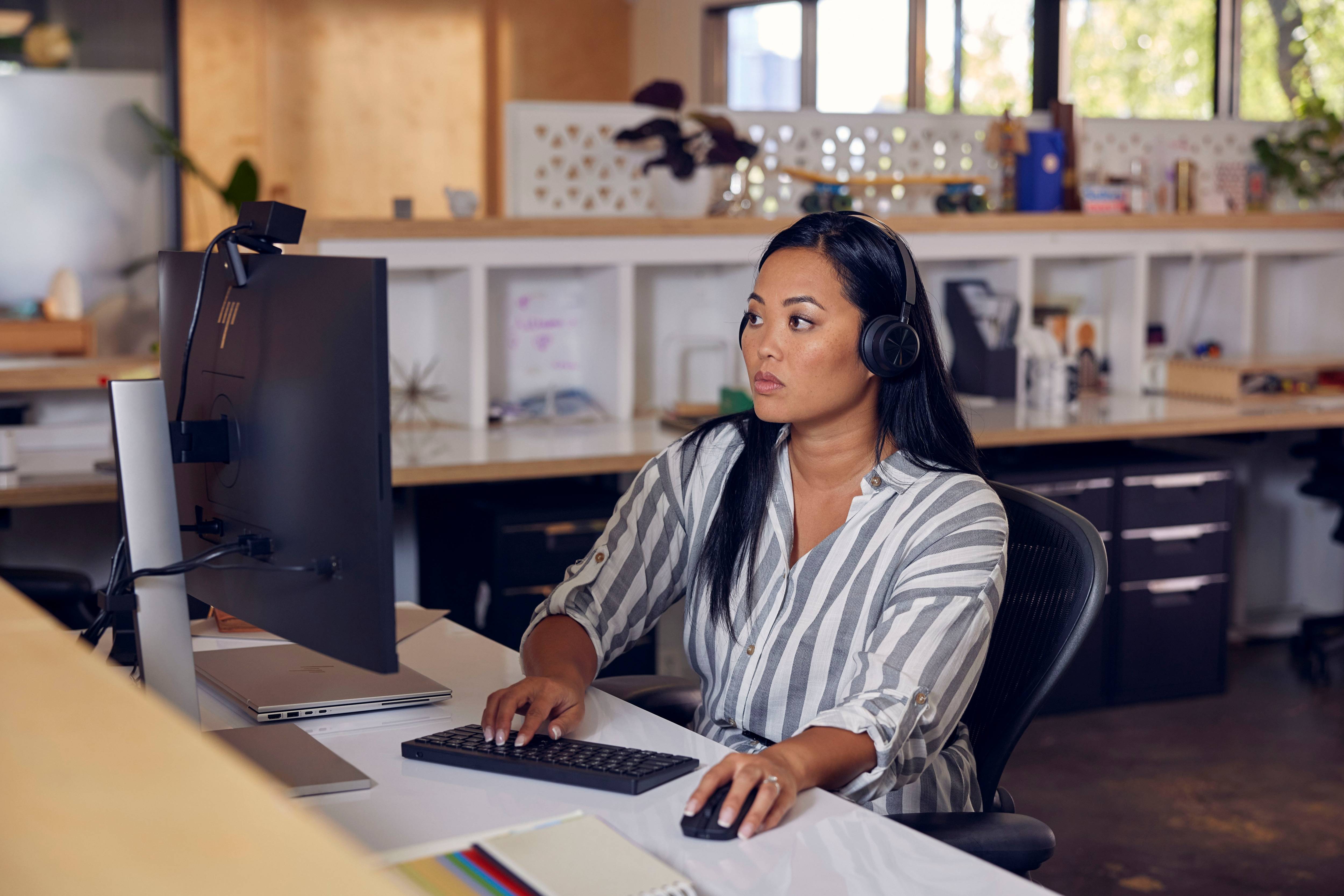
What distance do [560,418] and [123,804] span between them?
3.12 m

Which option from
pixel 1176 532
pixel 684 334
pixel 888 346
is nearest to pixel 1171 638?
pixel 1176 532

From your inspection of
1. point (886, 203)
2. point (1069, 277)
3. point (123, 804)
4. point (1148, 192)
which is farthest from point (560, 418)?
point (123, 804)

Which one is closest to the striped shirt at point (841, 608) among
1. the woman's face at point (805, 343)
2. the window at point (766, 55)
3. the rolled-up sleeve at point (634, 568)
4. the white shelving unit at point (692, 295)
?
the rolled-up sleeve at point (634, 568)

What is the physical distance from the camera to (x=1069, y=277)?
4.32 metres

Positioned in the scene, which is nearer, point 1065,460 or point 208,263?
point 208,263

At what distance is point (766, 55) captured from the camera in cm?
682

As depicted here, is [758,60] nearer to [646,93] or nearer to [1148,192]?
[1148,192]

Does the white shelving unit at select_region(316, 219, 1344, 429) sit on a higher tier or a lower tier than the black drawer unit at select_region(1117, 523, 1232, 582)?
higher

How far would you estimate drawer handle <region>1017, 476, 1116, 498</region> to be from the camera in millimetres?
3475

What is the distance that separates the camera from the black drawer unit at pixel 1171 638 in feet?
11.9

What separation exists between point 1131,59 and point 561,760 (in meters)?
5.28

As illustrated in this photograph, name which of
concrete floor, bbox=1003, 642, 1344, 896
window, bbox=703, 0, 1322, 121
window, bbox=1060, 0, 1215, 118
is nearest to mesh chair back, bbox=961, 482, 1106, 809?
concrete floor, bbox=1003, 642, 1344, 896

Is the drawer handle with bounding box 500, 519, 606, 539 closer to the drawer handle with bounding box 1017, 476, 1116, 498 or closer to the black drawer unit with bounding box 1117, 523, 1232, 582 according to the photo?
the drawer handle with bounding box 1017, 476, 1116, 498

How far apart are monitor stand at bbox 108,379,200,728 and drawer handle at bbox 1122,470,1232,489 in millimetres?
2842
